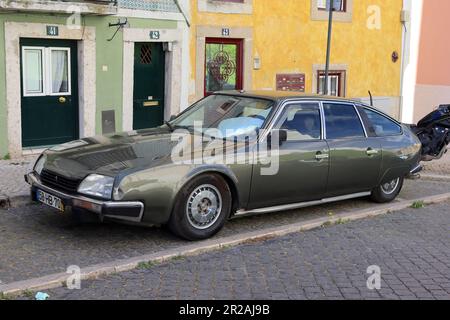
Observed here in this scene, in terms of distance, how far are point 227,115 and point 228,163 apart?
38.9 inches

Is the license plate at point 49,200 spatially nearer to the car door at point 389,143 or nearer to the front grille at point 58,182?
the front grille at point 58,182

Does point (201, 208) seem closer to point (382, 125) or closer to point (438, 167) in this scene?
point (382, 125)

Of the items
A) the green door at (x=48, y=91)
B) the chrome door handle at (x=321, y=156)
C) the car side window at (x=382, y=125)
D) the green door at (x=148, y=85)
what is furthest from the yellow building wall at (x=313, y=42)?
the chrome door handle at (x=321, y=156)

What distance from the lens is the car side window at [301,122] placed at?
6.89 m

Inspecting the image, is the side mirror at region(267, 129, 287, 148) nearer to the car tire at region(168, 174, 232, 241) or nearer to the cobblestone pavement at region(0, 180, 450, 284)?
the car tire at region(168, 174, 232, 241)

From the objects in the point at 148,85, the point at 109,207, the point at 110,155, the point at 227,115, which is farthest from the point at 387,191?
the point at 148,85

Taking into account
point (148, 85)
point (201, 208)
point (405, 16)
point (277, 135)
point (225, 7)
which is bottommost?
point (201, 208)

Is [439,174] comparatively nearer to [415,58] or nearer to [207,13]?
[207,13]

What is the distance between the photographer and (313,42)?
14.5 metres

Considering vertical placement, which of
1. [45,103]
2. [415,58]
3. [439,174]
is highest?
[415,58]

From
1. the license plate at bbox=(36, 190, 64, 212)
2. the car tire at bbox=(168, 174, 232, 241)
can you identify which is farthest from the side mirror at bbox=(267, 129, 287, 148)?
the license plate at bbox=(36, 190, 64, 212)

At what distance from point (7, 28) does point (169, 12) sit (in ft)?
10.8
